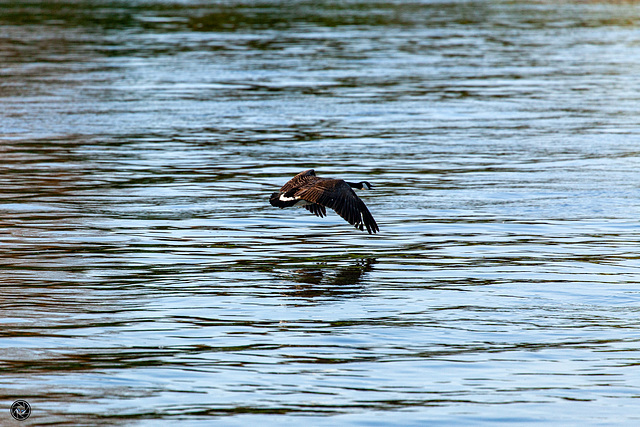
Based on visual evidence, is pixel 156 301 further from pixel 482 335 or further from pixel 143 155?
pixel 143 155

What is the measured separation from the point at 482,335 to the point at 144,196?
7.18 m

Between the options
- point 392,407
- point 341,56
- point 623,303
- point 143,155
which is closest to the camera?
point 392,407

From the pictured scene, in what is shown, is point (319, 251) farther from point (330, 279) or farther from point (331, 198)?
point (330, 279)

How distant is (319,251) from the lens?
11969mm

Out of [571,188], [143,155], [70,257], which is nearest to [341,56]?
[143,155]

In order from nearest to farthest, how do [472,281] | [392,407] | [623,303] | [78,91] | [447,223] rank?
[392,407]
[623,303]
[472,281]
[447,223]
[78,91]

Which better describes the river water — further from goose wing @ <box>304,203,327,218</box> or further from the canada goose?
the canada goose

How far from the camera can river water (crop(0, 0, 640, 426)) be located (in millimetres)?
7445

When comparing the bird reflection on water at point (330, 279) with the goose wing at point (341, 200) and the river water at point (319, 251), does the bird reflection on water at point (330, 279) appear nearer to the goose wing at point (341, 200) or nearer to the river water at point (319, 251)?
the river water at point (319, 251)

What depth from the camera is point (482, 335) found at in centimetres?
870

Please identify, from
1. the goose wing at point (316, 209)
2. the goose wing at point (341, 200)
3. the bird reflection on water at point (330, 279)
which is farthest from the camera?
the goose wing at point (316, 209)

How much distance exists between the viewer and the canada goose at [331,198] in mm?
12078

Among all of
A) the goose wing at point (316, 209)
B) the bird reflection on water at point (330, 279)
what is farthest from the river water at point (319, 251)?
the goose wing at point (316, 209)

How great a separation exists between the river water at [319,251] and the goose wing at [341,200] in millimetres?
353
